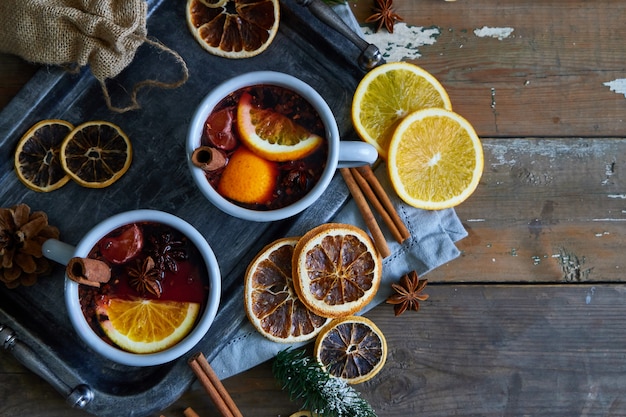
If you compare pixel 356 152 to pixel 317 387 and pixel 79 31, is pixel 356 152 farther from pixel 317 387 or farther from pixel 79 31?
pixel 79 31

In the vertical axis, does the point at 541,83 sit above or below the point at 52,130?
below

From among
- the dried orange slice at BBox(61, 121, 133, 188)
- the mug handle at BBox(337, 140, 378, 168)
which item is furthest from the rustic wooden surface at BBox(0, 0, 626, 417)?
the mug handle at BBox(337, 140, 378, 168)

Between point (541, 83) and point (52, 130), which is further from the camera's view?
point (541, 83)

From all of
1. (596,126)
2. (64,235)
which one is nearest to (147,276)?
(64,235)

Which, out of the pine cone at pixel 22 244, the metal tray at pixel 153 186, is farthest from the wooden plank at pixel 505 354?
the pine cone at pixel 22 244

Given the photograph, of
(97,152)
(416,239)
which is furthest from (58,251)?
(416,239)

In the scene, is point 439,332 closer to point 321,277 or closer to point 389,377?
point 389,377
